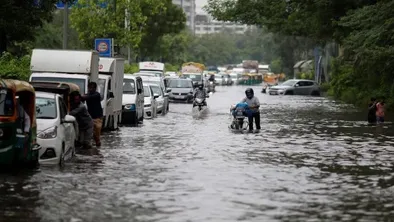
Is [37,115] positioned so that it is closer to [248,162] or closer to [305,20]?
[248,162]

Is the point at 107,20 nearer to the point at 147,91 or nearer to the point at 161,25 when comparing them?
the point at 147,91

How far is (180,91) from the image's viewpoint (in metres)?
59.7

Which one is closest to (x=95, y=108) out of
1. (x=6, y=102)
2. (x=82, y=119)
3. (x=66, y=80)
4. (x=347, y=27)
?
(x=82, y=119)

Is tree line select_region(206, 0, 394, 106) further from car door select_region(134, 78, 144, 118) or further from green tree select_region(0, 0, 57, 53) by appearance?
green tree select_region(0, 0, 57, 53)

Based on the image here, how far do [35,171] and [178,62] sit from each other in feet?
368

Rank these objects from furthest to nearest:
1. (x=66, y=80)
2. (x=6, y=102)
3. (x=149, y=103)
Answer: (x=149, y=103)
(x=66, y=80)
(x=6, y=102)

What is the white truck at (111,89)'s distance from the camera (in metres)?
30.3

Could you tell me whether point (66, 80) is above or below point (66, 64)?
below

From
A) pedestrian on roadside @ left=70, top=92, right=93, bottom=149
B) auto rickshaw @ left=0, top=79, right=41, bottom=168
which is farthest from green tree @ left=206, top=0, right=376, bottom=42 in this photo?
auto rickshaw @ left=0, top=79, right=41, bottom=168

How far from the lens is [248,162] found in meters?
20.7

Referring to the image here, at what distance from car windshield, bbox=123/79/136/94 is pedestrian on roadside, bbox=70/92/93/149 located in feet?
40.6

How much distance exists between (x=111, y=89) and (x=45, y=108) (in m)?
11.3

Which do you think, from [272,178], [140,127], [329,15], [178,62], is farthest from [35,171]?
[178,62]

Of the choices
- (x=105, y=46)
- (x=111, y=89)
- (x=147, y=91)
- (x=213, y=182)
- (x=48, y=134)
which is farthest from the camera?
(x=105, y=46)
